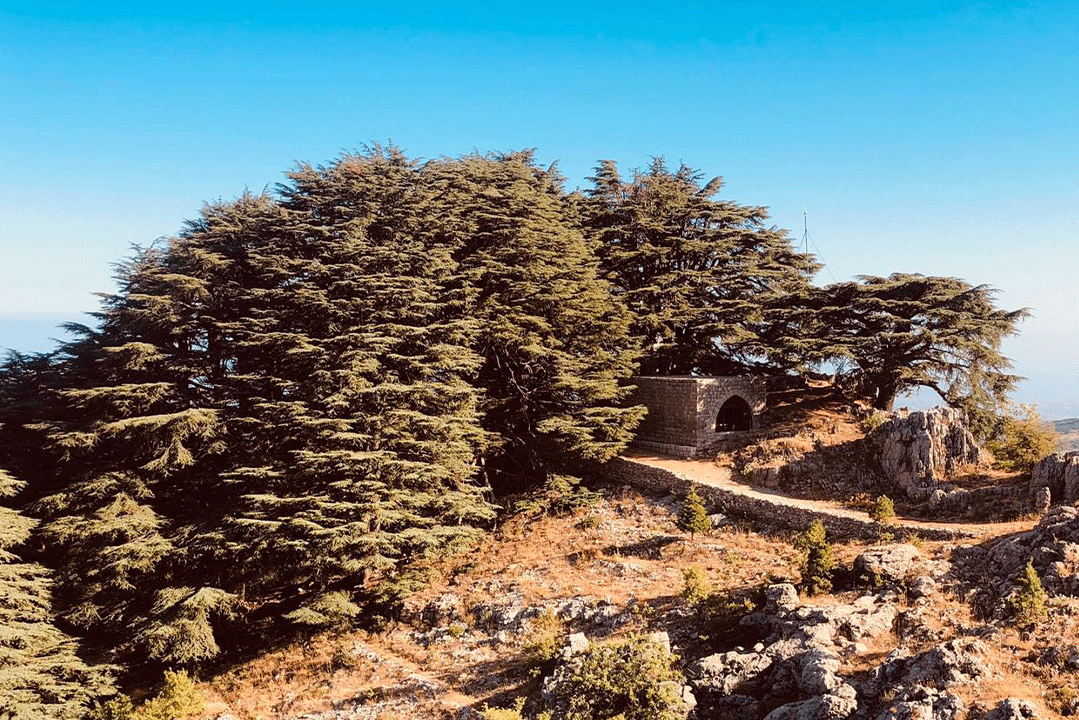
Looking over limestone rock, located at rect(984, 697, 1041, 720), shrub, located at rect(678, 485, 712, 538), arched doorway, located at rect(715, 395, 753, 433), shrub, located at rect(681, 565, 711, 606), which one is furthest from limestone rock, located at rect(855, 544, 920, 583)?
arched doorway, located at rect(715, 395, 753, 433)

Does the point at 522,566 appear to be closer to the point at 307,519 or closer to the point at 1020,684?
the point at 307,519

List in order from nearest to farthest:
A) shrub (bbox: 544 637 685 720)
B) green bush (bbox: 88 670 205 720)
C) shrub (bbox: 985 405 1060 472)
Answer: shrub (bbox: 544 637 685 720) → green bush (bbox: 88 670 205 720) → shrub (bbox: 985 405 1060 472)

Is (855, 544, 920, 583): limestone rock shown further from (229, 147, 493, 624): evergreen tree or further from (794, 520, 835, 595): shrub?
(229, 147, 493, 624): evergreen tree

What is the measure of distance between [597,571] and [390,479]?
881 centimetres

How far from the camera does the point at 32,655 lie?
18344 mm

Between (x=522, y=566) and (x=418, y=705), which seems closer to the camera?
(x=418, y=705)

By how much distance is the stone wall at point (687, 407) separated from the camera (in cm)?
3172

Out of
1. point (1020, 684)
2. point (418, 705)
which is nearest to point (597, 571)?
point (418, 705)

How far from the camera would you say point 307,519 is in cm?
Answer: 2131

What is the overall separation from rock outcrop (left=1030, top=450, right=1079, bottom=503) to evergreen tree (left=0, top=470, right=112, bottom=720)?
32.6 metres

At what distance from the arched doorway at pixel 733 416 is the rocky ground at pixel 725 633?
9.38 metres

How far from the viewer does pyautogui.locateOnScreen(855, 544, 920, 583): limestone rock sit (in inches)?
680

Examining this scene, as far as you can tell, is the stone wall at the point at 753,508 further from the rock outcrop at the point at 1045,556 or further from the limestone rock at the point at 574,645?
the limestone rock at the point at 574,645

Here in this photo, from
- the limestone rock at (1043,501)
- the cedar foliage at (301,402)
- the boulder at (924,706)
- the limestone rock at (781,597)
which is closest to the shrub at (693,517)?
the cedar foliage at (301,402)
